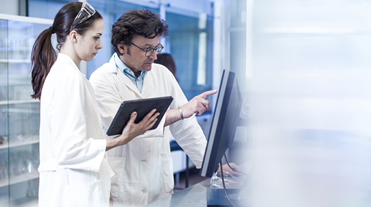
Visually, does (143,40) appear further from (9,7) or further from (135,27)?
(9,7)

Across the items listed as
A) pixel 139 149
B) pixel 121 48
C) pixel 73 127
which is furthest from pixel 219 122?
pixel 121 48

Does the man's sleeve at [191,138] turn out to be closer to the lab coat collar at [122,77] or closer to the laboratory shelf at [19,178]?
the lab coat collar at [122,77]

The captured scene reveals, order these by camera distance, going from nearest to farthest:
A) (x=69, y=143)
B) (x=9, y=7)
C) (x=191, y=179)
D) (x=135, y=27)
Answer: (x=69, y=143) < (x=135, y=27) < (x=9, y=7) < (x=191, y=179)

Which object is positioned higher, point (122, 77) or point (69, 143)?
point (122, 77)

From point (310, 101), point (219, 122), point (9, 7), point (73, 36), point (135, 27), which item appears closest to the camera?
point (310, 101)

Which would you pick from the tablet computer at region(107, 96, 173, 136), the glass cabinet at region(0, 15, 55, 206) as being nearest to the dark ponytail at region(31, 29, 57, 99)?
the tablet computer at region(107, 96, 173, 136)

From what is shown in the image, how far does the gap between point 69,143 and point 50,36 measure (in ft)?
1.78

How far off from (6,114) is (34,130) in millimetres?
314

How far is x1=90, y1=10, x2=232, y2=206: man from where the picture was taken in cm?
138

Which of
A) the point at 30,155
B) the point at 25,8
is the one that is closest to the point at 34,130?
the point at 30,155

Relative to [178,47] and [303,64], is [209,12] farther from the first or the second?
[303,64]

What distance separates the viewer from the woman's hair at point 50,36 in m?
1.14

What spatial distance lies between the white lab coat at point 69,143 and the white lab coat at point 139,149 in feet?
0.81

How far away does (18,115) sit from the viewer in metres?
2.89
